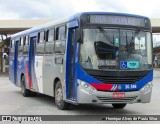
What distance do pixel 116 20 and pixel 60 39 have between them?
214 centimetres

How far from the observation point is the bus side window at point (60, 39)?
12961 mm

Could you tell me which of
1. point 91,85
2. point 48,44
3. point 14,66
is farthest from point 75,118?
point 14,66

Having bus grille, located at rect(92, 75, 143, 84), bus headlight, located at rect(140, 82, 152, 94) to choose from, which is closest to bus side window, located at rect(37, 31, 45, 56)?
bus grille, located at rect(92, 75, 143, 84)

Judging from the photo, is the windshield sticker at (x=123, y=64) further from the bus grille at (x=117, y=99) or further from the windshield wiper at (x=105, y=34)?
the bus grille at (x=117, y=99)

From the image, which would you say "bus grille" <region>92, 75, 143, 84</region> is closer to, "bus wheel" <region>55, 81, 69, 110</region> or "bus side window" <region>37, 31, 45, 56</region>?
"bus wheel" <region>55, 81, 69, 110</region>

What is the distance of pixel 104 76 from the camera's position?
1152 cm

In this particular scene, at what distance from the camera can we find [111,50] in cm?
1172

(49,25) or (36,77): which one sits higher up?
(49,25)

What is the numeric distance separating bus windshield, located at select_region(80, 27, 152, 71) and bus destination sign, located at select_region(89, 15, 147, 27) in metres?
0.23

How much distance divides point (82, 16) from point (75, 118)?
9.29ft

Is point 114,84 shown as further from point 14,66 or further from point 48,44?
point 14,66

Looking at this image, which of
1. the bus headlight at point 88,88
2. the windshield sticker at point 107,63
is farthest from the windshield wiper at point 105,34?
the bus headlight at point 88,88

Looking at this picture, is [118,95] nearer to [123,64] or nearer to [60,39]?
[123,64]

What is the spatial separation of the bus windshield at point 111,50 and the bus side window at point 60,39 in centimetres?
136
